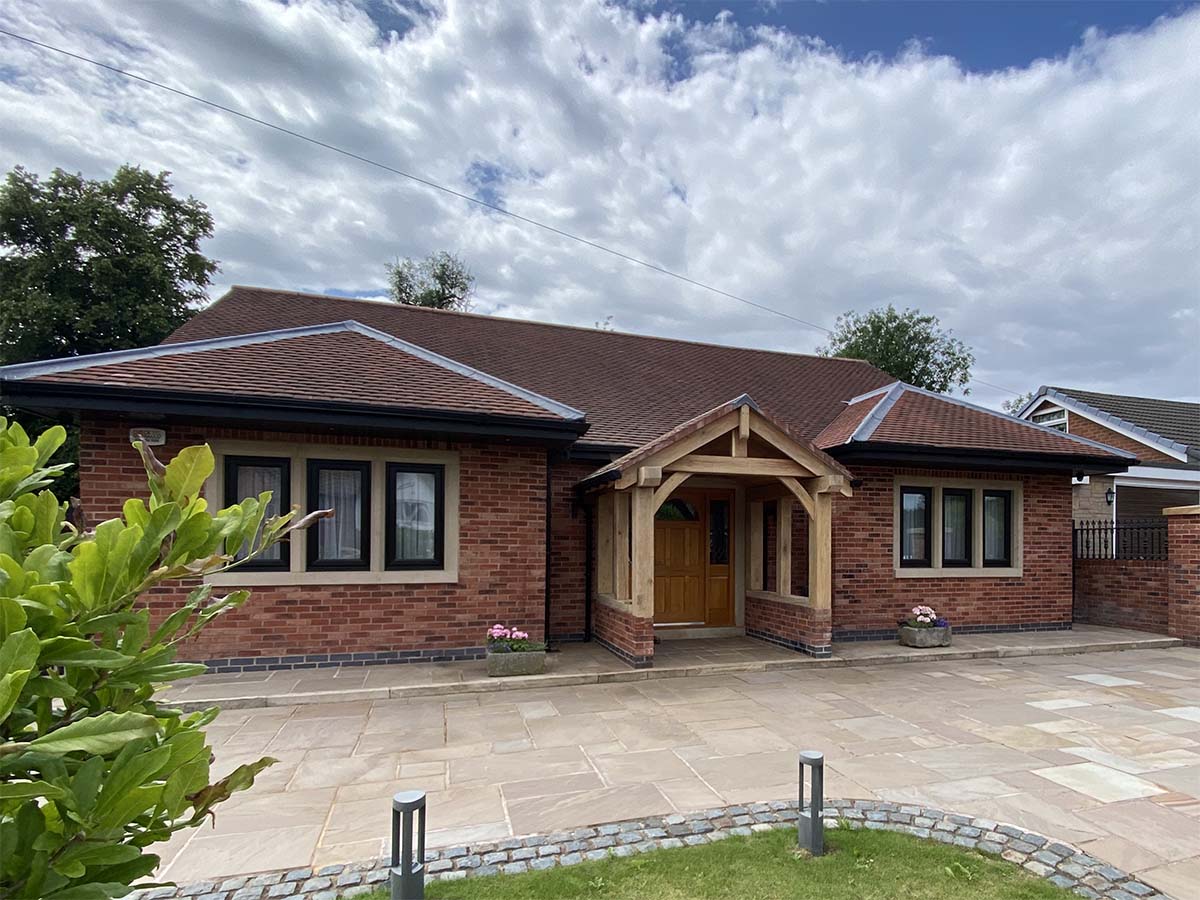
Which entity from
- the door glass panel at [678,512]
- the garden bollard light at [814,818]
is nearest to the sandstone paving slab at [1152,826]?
the garden bollard light at [814,818]

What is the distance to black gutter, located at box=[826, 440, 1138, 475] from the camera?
892 cm

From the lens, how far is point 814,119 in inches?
380

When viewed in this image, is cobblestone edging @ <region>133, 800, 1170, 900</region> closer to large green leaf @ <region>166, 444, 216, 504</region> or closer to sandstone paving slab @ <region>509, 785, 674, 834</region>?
sandstone paving slab @ <region>509, 785, 674, 834</region>

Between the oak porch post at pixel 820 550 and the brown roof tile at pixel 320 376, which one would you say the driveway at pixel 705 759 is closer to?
the oak porch post at pixel 820 550

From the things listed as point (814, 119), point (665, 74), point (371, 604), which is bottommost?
point (371, 604)

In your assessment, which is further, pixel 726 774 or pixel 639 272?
pixel 639 272

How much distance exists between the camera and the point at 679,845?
3.44 meters

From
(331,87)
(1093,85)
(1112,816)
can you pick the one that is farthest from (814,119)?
(1112,816)

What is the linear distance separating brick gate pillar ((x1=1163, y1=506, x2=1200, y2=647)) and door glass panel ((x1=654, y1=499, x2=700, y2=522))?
7.48m

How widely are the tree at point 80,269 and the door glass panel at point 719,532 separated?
16527 mm

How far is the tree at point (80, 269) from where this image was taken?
16484 mm

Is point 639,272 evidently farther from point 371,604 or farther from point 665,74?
point 371,604

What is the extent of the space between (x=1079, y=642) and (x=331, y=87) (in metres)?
12.9

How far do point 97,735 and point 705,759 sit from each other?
14.6 feet
